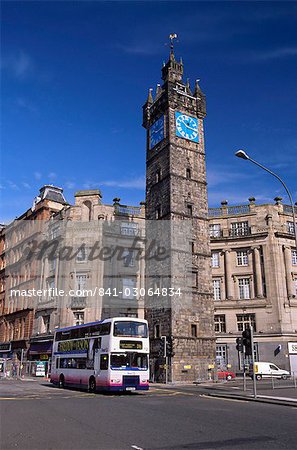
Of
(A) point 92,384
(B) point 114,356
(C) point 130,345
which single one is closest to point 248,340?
(C) point 130,345

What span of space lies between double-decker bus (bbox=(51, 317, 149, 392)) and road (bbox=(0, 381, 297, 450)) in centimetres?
721

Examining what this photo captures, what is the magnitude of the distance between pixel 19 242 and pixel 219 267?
90.5ft

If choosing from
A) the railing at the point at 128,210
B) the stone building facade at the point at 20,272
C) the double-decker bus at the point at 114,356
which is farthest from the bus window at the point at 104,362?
the stone building facade at the point at 20,272

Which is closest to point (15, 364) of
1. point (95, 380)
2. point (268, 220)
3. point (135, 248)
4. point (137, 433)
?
point (135, 248)

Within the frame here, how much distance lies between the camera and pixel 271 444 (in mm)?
8812

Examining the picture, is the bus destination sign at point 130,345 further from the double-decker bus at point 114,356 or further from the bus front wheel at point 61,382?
the bus front wheel at point 61,382

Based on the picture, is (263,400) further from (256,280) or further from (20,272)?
(20,272)

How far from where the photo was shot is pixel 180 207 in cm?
4075

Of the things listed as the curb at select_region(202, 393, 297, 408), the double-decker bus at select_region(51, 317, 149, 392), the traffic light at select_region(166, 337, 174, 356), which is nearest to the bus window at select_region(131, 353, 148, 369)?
the double-decker bus at select_region(51, 317, 149, 392)

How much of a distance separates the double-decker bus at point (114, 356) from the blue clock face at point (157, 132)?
2471cm

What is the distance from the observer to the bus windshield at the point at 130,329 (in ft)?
75.2

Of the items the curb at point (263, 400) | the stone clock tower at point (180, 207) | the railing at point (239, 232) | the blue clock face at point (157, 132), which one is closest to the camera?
the curb at point (263, 400)

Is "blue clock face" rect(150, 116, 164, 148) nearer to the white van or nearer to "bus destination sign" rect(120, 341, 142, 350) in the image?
the white van

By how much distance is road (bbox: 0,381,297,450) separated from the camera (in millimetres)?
8750
